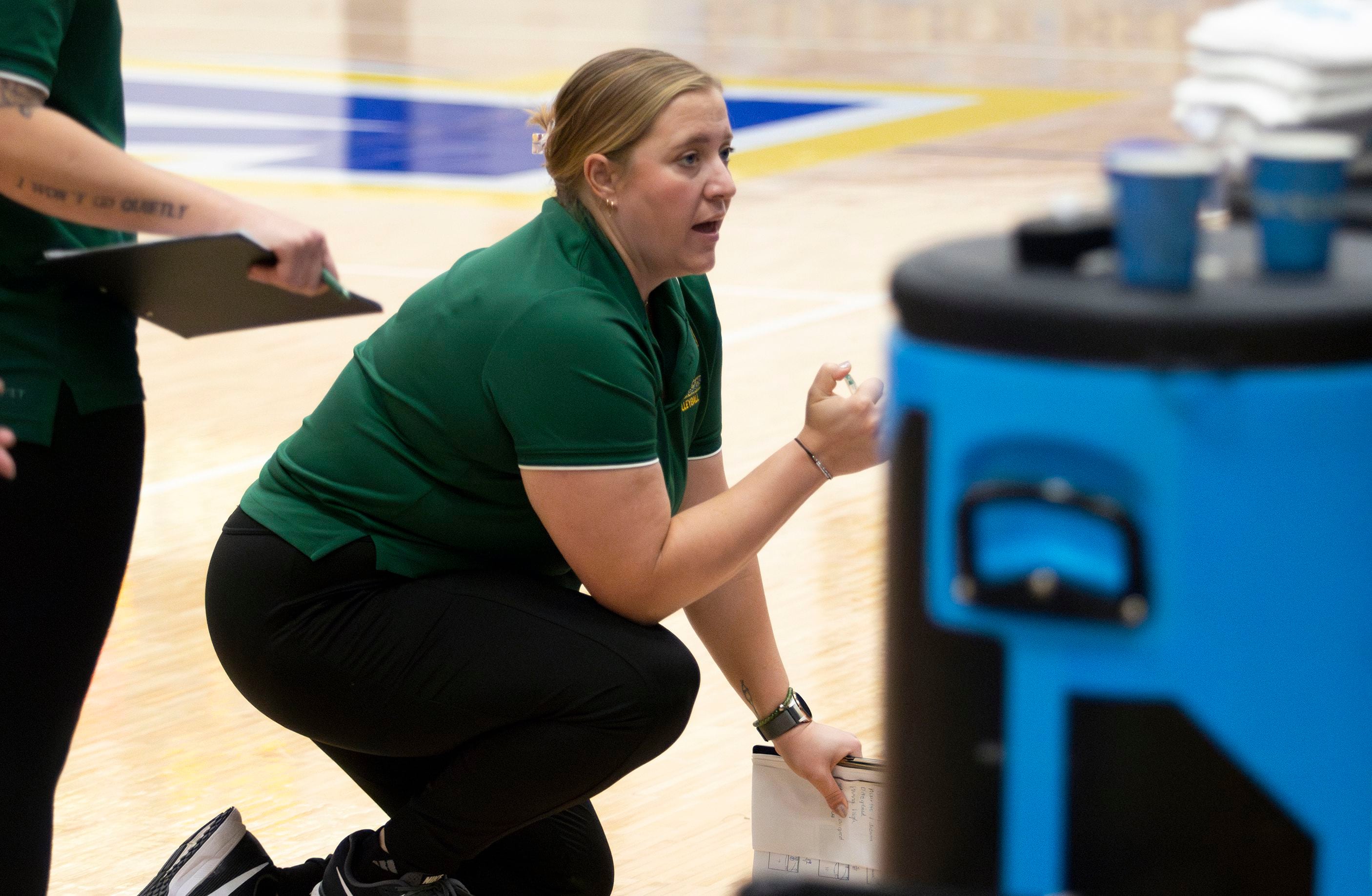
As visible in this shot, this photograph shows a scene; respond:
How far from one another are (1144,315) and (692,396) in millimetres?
1070

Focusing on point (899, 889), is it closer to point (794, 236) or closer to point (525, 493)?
point (525, 493)

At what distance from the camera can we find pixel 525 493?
2.03 meters

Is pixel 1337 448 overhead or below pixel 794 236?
overhead

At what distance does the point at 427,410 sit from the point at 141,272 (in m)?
0.34

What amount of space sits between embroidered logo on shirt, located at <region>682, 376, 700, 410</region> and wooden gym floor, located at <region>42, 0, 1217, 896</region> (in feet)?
1.51

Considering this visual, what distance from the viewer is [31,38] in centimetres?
167

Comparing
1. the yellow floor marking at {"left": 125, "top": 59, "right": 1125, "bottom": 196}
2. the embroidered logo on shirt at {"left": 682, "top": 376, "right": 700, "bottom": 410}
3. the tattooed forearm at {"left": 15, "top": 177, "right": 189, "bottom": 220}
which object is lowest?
the yellow floor marking at {"left": 125, "top": 59, "right": 1125, "bottom": 196}

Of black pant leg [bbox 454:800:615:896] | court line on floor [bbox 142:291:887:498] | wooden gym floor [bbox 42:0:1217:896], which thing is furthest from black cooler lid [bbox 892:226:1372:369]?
court line on floor [bbox 142:291:887:498]

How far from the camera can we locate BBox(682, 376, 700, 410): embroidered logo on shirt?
6.98 ft

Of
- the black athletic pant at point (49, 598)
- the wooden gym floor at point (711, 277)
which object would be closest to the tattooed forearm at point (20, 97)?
the black athletic pant at point (49, 598)

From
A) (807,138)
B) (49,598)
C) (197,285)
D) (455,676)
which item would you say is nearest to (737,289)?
(807,138)

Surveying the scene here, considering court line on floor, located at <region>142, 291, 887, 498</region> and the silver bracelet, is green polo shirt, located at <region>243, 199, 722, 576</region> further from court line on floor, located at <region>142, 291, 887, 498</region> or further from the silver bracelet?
court line on floor, located at <region>142, 291, 887, 498</region>

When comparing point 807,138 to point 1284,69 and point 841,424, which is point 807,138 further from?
point 1284,69

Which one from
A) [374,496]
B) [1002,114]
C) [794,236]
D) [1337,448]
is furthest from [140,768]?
[1002,114]
